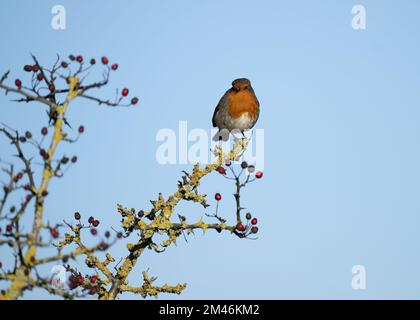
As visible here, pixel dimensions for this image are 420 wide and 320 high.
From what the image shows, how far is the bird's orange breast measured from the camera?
1256 cm

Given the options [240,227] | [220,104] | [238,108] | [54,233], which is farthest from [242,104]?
[54,233]

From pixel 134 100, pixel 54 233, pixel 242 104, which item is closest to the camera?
pixel 54 233

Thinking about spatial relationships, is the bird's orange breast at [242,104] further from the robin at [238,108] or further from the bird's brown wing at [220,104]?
the bird's brown wing at [220,104]

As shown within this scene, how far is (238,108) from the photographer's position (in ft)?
41.5

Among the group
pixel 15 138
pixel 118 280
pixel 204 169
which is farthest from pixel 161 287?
pixel 15 138

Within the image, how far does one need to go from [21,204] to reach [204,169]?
4355 millimetres

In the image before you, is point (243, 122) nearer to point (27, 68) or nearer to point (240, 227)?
point (240, 227)

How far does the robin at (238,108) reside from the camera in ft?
41.0

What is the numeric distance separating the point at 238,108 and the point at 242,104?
14cm

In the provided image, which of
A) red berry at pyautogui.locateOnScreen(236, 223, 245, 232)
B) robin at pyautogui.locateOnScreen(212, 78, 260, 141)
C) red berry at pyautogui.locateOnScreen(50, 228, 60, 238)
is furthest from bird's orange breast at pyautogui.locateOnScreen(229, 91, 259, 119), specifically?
red berry at pyautogui.locateOnScreen(50, 228, 60, 238)
